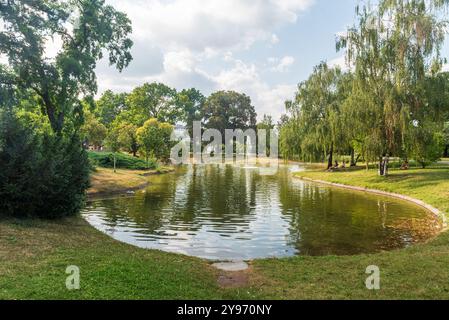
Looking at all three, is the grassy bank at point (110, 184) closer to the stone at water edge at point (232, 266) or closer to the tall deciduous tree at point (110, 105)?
the stone at water edge at point (232, 266)

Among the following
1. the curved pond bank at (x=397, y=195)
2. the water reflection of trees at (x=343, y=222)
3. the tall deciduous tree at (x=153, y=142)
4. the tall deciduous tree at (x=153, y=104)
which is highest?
the tall deciduous tree at (x=153, y=104)

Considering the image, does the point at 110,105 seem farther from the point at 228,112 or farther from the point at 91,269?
the point at 91,269

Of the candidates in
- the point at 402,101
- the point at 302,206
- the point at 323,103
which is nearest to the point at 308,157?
the point at 323,103

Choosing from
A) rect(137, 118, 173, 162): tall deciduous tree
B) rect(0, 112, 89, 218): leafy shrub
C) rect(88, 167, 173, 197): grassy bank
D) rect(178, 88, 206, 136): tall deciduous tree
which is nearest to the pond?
rect(0, 112, 89, 218): leafy shrub

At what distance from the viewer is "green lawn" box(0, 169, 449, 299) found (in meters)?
6.82

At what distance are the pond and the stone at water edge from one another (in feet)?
5.09

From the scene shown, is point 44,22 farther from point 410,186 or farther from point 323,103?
point 323,103

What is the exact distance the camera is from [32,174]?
1304 centimetres

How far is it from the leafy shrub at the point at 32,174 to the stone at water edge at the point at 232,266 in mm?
7414

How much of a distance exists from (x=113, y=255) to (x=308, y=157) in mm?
36885

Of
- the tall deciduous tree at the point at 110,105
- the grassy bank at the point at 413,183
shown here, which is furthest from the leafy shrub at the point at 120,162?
the tall deciduous tree at the point at 110,105

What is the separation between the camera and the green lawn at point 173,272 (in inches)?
269

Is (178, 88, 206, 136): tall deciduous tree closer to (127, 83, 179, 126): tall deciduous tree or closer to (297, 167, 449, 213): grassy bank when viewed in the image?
(127, 83, 179, 126): tall deciduous tree

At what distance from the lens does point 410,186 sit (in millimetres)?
26391
